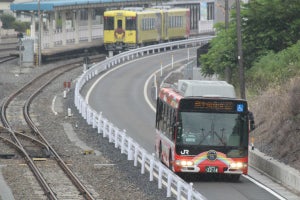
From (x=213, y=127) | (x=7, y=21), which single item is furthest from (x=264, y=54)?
(x=7, y=21)

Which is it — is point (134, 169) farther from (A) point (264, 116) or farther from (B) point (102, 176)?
(A) point (264, 116)

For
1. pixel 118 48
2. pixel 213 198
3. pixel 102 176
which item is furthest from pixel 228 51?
pixel 118 48

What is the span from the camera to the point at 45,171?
29.9 metres

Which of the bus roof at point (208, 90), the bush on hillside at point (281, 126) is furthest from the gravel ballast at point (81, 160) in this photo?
the bush on hillside at point (281, 126)

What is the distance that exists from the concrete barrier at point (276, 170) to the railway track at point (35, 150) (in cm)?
548

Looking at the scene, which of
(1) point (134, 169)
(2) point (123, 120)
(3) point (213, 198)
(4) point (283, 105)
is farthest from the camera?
(2) point (123, 120)

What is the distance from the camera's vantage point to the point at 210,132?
27016 millimetres

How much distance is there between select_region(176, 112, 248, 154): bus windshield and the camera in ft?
88.5

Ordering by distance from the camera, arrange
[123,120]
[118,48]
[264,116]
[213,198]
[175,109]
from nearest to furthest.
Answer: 1. [213,198]
2. [175,109]
3. [264,116]
4. [123,120]
5. [118,48]

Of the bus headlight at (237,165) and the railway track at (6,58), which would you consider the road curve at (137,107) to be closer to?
the bus headlight at (237,165)

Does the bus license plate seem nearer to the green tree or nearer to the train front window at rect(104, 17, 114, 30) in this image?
the train front window at rect(104, 17, 114, 30)

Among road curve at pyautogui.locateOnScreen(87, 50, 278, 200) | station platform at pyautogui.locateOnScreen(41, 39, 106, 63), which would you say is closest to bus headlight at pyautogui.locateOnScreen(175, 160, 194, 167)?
road curve at pyautogui.locateOnScreen(87, 50, 278, 200)

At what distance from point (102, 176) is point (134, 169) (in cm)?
125

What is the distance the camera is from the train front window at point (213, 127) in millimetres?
27016
